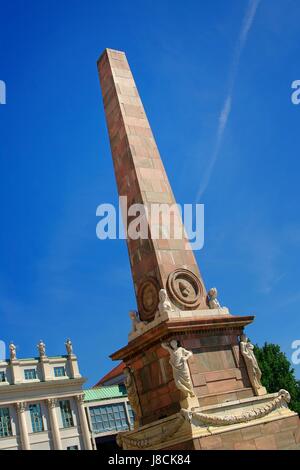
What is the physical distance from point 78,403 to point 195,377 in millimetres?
39991

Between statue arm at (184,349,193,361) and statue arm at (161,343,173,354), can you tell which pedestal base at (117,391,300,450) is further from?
statue arm at (161,343,173,354)

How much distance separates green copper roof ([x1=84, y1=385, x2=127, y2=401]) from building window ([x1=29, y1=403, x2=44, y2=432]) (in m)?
5.20

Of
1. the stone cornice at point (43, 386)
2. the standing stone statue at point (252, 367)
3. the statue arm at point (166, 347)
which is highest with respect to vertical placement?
the stone cornice at point (43, 386)

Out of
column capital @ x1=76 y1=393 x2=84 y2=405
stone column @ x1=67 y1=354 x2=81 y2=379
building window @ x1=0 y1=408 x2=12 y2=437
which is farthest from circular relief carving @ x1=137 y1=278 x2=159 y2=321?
stone column @ x1=67 y1=354 x2=81 y2=379

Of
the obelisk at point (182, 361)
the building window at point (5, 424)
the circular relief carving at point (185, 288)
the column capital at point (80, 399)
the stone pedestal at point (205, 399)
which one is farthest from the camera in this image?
the column capital at point (80, 399)

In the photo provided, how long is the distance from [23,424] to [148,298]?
3722cm

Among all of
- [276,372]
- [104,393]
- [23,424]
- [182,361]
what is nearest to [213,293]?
[182,361]

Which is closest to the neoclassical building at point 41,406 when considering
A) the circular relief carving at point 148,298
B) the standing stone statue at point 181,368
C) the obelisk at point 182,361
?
the obelisk at point 182,361

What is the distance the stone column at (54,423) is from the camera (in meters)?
44.5

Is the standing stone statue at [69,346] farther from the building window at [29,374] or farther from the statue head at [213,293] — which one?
the statue head at [213,293]

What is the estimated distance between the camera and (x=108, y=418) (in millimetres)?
47875

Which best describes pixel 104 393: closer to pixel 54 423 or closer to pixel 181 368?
pixel 54 423

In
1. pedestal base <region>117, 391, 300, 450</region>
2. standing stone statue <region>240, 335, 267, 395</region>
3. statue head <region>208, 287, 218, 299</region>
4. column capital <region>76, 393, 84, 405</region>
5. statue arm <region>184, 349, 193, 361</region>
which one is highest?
column capital <region>76, 393, 84, 405</region>

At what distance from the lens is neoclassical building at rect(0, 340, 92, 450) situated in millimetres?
43875
